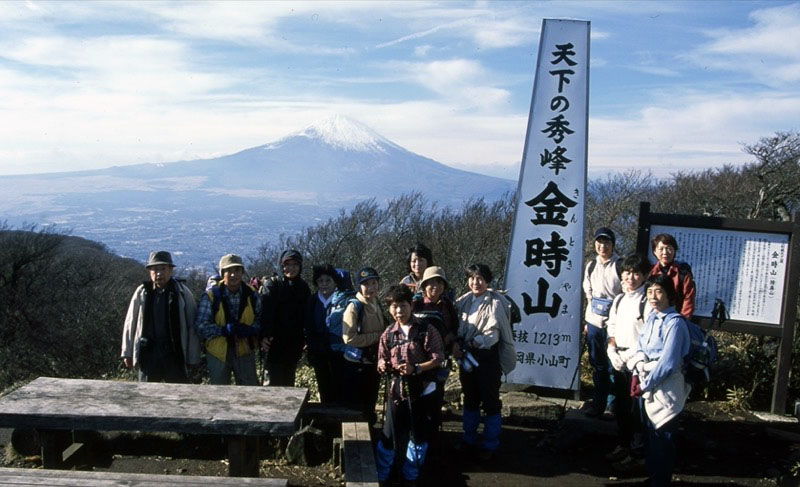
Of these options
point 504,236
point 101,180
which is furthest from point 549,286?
point 101,180

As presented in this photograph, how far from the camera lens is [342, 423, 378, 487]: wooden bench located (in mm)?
4285

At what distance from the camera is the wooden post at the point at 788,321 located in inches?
258

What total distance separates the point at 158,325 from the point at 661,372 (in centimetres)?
377

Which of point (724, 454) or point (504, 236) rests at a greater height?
point (504, 236)

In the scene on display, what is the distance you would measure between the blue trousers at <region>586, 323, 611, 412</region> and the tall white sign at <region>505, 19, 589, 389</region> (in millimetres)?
811

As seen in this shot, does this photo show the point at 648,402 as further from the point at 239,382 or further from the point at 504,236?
the point at 504,236

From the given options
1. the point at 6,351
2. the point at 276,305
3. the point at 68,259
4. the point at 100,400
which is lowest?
the point at 6,351

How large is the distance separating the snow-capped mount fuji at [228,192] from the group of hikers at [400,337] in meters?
41.4

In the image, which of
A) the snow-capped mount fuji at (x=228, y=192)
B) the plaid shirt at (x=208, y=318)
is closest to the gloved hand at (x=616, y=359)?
the plaid shirt at (x=208, y=318)

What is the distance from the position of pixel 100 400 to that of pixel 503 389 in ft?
13.5

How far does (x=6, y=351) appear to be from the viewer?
1845 centimetres

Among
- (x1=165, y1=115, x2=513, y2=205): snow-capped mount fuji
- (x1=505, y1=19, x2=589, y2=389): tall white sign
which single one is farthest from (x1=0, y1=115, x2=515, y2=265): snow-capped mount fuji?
(x1=505, y1=19, x2=589, y2=389): tall white sign

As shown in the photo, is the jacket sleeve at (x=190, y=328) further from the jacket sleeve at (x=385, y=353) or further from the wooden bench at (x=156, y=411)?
the jacket sleeve at (x=385, y=353)

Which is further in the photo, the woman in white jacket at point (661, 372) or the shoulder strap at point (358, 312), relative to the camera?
the shoulder strap at point (358, 312)
